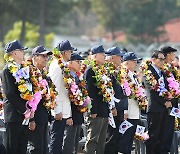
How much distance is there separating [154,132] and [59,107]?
2768 millimetres

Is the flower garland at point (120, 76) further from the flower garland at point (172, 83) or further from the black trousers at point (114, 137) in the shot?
the flower garland at point (172, 83)

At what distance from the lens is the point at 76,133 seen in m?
10.1

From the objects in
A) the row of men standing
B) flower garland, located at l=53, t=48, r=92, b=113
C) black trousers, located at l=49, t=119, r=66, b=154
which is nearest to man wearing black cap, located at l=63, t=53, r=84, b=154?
the row of men standing

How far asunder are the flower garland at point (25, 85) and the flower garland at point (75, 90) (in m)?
0.87

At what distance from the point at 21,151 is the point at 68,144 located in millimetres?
1238

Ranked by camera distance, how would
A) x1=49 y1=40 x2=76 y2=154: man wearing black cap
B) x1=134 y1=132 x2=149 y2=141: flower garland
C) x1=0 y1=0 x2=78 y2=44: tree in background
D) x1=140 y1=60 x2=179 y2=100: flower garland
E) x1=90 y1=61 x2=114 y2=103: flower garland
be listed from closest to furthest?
x1=49 y1=40 x2=76 y2=154: man wearing black cap < x1=90 y1=61 x2=114 y2=103: flower garland < x1=134 y1=132 x2=149 y2=141: flower garland < x1=140 y1=60 x2=179 y2=100: flower garland < x1=0 y1=0 x2=78 y2=44: tree in background

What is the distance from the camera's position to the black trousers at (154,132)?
38.5 ft

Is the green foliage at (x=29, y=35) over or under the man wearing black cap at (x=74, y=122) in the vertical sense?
over

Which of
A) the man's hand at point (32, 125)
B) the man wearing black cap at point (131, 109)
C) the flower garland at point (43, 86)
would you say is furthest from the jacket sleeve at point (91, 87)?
the man's hand at point (32, 125)

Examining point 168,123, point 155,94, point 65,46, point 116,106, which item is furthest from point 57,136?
point 168,123

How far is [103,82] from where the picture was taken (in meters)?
10.4

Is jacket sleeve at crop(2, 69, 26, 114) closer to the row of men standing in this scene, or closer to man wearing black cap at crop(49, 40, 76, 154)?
the row of men standing

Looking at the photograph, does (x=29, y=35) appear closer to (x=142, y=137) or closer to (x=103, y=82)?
(x=142, y=137)

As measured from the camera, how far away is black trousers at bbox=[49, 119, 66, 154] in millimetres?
9695
